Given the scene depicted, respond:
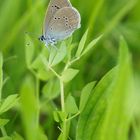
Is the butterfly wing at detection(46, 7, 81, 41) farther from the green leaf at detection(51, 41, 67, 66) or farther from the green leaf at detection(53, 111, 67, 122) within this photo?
the green leaf at detection(53, 111, 67, 122)

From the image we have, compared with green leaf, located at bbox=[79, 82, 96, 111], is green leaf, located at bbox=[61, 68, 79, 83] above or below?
above

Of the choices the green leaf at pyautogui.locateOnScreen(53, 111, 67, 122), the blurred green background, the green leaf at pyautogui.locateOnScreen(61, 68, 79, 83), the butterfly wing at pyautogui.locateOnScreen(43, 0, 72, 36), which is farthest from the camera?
the blurred green background

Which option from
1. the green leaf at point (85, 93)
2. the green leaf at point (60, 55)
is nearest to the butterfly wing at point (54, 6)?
the green leaf at point (60, 55)

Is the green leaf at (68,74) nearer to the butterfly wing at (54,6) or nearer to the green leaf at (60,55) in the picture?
the green leaf at (60,55)

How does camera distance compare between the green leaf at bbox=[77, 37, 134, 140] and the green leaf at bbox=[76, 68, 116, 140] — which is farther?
the green leaf at bbox=[76, 68, 116, 140]

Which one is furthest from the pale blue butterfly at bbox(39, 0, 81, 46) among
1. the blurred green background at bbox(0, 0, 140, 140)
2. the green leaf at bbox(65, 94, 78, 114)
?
the blurred green background at bbox(0, 0, 140, 140)

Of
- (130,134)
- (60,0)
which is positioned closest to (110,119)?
(60,0)

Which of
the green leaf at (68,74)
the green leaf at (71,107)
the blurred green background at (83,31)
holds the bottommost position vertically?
the blurred green background at (83,31)

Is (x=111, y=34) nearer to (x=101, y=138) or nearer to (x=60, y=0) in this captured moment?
(x=60, y=0)
